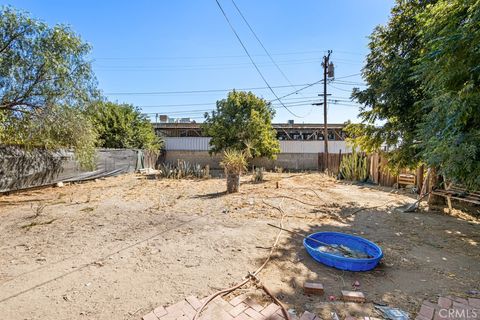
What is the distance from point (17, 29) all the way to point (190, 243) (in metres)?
6.74

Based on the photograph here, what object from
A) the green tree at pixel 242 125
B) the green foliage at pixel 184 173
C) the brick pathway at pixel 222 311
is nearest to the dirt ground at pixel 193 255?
the brick pathway at pixel 222 311

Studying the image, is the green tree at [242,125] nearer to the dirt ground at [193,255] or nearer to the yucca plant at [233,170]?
the yucca plant at [233,170]

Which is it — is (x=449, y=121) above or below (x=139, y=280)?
above

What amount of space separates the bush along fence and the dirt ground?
78.1 inches

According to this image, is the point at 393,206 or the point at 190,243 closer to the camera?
the point at 190,243

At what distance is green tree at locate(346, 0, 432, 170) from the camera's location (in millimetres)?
5535

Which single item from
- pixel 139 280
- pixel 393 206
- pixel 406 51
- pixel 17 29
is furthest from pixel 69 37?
pixel 393 206

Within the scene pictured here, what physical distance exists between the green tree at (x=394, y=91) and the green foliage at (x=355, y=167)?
13.5 feet

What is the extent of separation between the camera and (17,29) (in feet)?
18.6

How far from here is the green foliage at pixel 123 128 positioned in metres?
13.7

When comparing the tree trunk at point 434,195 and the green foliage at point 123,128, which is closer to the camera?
the tree trunk at point 434,195

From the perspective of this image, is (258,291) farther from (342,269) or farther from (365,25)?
(365,25)

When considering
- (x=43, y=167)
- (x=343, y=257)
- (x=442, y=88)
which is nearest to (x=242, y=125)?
(x=43, y=167)

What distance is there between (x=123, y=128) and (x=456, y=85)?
48.7 ft
